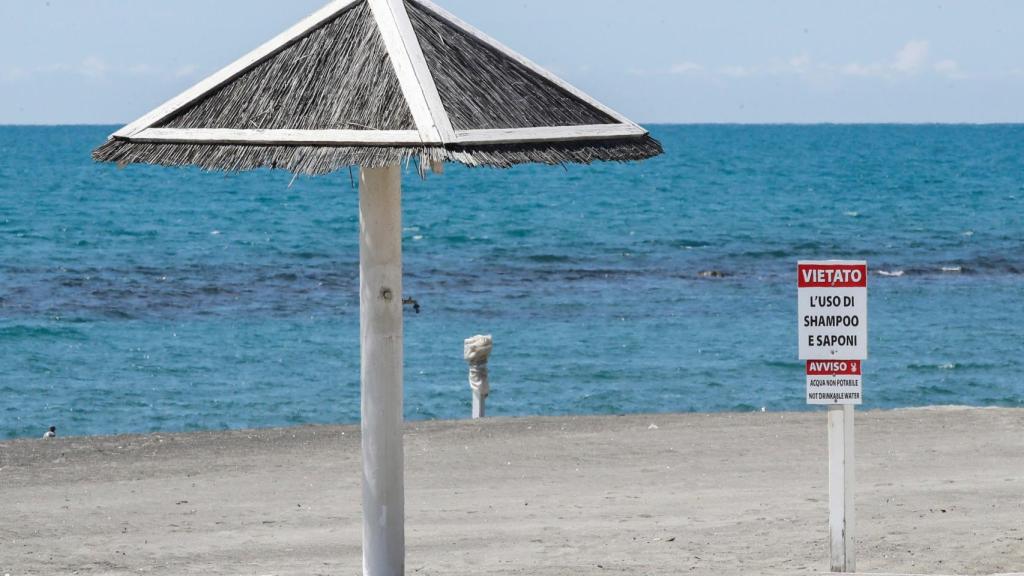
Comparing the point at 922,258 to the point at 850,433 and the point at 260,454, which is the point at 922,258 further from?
the point at 850,433

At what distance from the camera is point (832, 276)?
6.61 metres

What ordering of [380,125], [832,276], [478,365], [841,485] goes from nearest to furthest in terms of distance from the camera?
1. [380,125]
2. [832,276]
3. [841,485]
4. [478,365]

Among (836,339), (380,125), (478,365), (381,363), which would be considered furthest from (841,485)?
(478,365)

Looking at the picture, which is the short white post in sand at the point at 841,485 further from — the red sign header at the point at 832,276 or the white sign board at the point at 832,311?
the red sign header at the point at 832,276

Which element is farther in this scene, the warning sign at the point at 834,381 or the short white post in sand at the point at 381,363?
the warning sign at the point at 834,381

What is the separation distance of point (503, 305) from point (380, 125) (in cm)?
2207

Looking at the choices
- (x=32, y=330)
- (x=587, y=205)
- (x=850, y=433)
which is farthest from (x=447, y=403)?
(x=587, y=205)

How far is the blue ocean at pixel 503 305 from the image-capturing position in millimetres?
19312

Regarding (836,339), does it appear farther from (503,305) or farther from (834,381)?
(503,305)

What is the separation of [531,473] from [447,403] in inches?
327

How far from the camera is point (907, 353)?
22.2 m

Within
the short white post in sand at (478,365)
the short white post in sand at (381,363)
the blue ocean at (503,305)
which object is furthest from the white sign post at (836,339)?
the blue ocean at (503,305)

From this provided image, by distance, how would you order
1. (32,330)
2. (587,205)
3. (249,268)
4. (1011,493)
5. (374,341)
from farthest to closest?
(587,205), (249,268), (32,330), (1011,493), (374,341)

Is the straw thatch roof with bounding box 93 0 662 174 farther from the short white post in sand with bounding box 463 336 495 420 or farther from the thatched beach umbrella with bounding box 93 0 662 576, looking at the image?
the short white post in sand with bounding box 463 336 495 420
